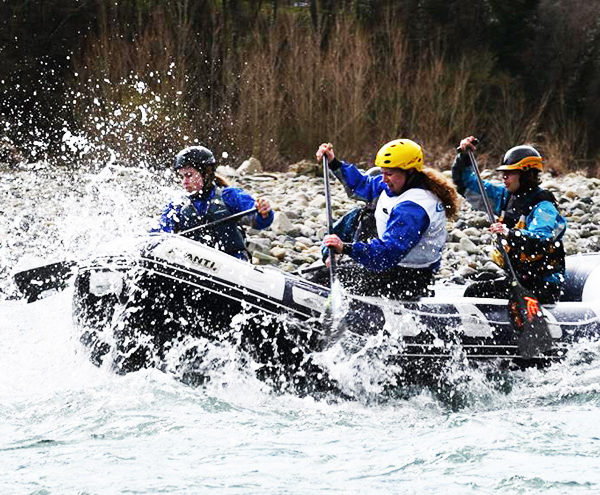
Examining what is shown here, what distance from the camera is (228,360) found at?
20.7 ft

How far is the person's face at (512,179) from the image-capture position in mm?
7539

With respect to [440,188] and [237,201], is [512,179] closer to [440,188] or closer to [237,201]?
[440,188]

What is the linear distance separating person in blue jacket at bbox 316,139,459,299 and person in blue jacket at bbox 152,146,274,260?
0.79 m

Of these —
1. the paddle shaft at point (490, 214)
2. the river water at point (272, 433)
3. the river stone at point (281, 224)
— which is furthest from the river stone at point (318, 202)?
the river water at point (272, 433)

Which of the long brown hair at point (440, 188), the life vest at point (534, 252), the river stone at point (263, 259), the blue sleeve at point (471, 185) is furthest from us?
the river stone at point (263, 259)

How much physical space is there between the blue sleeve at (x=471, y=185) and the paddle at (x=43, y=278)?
3062 mm

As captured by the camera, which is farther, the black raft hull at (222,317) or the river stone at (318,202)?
the river stone at (318,202)

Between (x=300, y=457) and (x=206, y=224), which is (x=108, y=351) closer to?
(x=206, y=224)

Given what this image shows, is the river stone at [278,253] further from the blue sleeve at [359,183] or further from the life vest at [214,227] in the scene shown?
the life vest at [214,227]

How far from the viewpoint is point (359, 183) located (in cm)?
762

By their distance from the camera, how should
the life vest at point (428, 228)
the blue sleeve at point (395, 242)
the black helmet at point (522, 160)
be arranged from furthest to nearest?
the black helmet at point (522, 160) → the life vest at point (428, 228) → the blue sleeve at point (395, 242)

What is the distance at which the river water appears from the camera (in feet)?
16.0

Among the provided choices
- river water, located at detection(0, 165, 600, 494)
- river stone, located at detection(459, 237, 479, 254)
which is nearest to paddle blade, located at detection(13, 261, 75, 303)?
river water, located at detection(0, 165, 600, 494)

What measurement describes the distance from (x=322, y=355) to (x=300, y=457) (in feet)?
3.97
